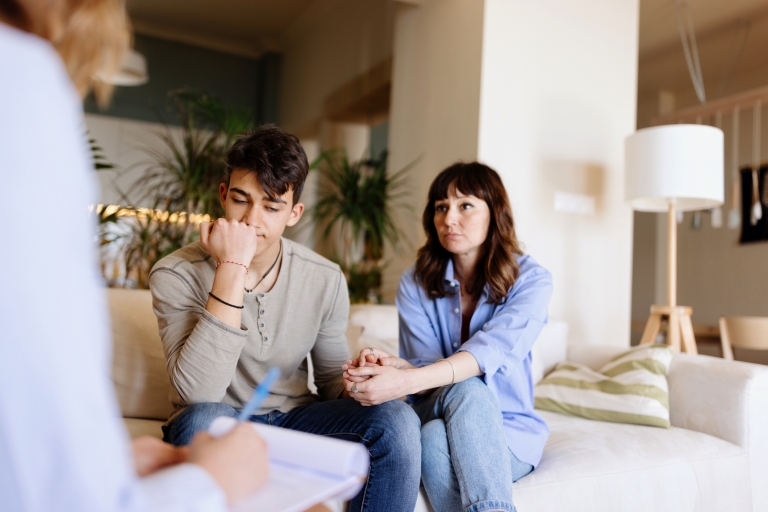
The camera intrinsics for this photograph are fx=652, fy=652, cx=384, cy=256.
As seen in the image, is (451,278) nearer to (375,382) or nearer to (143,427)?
(375,382)

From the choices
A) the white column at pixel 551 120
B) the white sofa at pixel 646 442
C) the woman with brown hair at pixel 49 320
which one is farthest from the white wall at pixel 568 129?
the woman with brown hair at pixel 49 320

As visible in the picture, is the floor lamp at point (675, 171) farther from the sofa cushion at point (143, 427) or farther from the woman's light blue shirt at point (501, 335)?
the sofa cushion at point (143, 427)

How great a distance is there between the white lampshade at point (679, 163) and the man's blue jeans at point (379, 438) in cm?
201

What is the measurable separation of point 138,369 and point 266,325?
0.55m

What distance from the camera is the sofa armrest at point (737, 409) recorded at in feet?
6.33

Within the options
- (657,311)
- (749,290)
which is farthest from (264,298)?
(749,290)

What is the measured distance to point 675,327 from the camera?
2934 mm

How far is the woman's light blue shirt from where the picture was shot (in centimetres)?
155

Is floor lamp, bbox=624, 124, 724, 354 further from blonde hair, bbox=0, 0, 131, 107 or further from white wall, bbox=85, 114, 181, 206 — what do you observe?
white wall, bbox=85, 114, 181, 206

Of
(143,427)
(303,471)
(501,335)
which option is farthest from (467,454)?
(143,427)

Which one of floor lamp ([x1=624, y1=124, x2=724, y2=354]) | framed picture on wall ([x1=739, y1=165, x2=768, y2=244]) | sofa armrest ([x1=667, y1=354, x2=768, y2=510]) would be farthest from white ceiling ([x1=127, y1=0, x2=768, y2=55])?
sofa armrest ([x1=667, y1=354, x2=768, y2=510])

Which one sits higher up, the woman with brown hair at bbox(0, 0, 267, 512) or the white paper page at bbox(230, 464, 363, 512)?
the woman with brown hair at bbox(0, 0, 267, 512)

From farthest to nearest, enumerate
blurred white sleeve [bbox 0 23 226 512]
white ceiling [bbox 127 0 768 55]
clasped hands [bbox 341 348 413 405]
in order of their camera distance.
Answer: white ceiling [bbox 127 0 768 55], clasped hands [bbox 341 348 413 405], blurred white sleeve [bbox 0 23 226 512]

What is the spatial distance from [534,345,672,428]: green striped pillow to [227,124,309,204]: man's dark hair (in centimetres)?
129
